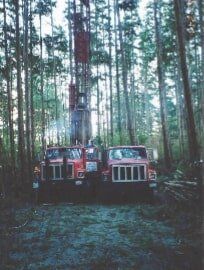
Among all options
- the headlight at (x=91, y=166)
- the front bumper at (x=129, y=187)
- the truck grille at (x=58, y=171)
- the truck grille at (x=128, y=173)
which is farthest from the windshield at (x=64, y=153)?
the truck grille at (x=128, y=173)

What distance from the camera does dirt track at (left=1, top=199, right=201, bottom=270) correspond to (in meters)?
7.29

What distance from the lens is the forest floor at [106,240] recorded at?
24.0 ft

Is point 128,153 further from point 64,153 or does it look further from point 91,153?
point 64,153

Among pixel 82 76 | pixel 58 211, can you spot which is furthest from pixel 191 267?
pixel 82 76

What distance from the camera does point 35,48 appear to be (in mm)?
33812

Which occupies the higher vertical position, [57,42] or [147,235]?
[57,42]

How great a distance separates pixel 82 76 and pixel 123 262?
19804 mm

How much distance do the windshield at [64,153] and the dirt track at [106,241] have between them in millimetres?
3808

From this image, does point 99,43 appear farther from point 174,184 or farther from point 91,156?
point 174,184

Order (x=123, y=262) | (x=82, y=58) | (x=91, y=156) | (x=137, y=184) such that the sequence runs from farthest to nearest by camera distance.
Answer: (x=82, y=58) → (x=91, y=156) → (x=137, y=184) → (x=123, y=262)

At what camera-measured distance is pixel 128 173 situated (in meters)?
15.4

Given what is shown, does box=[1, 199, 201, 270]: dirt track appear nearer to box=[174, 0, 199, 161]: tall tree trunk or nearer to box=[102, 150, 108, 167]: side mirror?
box=[174, 0, 199, 161]: tall tree trunk

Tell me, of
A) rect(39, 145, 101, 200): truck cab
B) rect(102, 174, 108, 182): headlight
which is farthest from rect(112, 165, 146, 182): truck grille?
rect(39, 145, 101, 200): truck cab

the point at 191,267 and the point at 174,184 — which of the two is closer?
the point at 191,267
